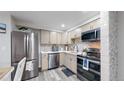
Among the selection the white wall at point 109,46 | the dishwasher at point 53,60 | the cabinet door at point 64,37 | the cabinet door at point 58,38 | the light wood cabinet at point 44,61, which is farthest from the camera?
the cabinet door at point 64,37

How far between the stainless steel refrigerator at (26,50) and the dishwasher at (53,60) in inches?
38.6

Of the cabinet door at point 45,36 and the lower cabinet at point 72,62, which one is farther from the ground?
the cabinet door at point 45,36

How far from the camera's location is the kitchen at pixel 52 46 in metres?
2.65

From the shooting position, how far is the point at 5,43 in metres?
2.79

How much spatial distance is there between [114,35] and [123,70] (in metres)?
0.68

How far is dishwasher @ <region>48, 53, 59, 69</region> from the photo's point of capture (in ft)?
14.6

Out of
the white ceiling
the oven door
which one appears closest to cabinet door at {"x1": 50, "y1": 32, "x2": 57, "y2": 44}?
the white ceiling

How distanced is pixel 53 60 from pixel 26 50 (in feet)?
5.52

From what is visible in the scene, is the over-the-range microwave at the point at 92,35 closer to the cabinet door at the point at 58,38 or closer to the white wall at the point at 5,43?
the cabinet door at the point at 58,38

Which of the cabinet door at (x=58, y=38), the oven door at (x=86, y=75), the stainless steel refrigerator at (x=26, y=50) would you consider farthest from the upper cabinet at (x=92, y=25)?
the cabinet door at (x=58, y=38)

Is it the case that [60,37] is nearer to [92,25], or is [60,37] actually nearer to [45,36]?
[45,36]
